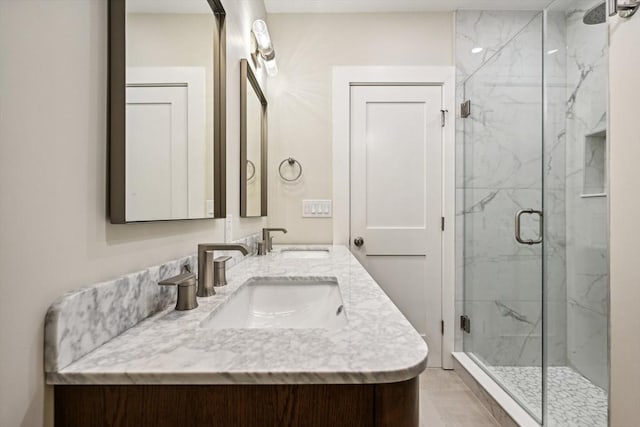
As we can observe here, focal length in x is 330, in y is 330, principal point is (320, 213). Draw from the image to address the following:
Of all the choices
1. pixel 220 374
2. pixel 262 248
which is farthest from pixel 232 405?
pixel 262 248

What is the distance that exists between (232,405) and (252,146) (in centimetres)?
154

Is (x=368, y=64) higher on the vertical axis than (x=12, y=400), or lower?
higher

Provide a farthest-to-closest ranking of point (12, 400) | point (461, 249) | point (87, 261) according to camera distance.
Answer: point (461, 249) → point (87, 261) → point (12, 400)

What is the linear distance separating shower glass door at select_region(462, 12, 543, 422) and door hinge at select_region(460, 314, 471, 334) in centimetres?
1

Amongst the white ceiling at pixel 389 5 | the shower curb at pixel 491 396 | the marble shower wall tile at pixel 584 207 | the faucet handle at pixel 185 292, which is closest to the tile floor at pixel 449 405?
the shower curb at pixel 491 396

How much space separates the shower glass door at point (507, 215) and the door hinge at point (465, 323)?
0.01m

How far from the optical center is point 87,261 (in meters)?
0.55

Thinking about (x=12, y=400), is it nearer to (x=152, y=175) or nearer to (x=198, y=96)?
(x=152, y=175)

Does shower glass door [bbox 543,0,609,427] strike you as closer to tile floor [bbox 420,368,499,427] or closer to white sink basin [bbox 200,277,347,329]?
tile floor [bbox 420,368,499,427]

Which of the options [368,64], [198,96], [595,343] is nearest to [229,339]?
[198,96]

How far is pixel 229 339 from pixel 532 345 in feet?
6.33

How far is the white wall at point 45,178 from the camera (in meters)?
0.40

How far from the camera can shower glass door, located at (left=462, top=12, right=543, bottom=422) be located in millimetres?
1825

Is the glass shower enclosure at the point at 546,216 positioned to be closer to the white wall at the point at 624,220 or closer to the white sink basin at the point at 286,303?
the white wall at the point at 624,220
